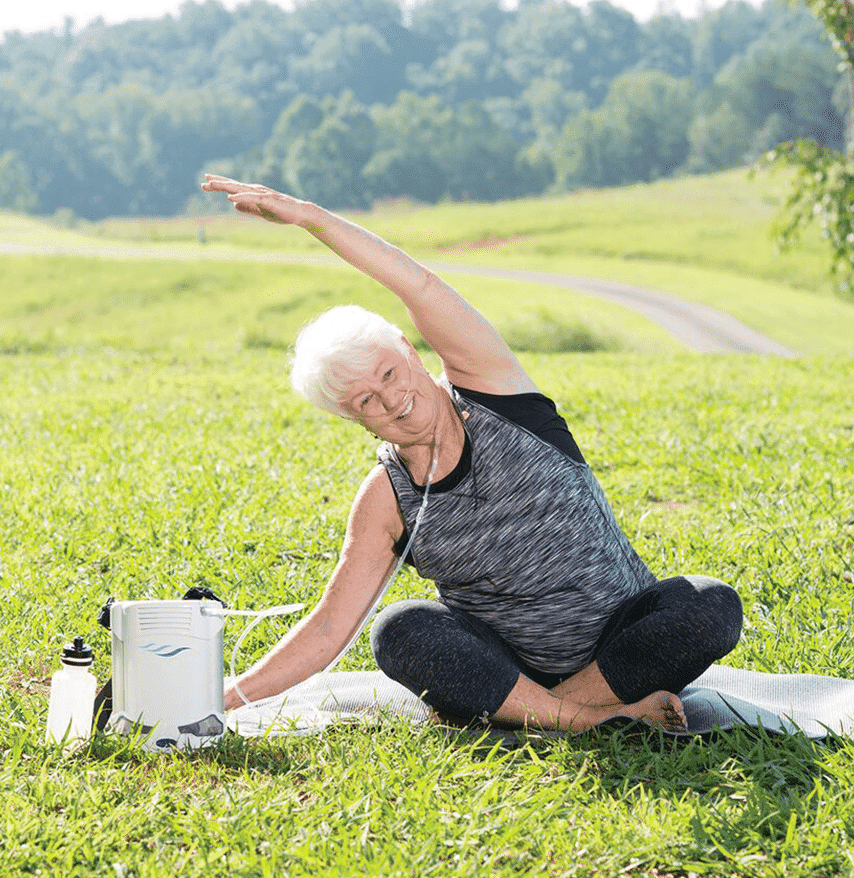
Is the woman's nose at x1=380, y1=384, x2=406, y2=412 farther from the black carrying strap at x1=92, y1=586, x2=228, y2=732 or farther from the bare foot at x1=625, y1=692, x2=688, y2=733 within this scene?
the bare foot at x1=625, y1=692, x2=688, y2=733

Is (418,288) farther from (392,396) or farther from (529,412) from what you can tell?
(529,412)

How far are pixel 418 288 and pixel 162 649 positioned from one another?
1202mm

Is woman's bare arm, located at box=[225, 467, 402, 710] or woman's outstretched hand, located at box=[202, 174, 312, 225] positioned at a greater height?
woman's outstretched hand, located at box=[202, 174, 312, 225]

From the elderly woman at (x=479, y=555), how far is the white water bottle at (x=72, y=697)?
0.43 metres

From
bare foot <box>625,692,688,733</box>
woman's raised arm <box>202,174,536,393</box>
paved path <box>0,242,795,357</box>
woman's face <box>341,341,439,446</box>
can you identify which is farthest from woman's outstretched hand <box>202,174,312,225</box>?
paved path <box>0,242,795,357</box>

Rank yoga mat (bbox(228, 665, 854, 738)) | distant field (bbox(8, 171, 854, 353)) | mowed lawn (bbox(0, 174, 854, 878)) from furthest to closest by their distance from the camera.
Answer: distant field (bbox(8, 171, 854, 353))
yoga mat (bbox(228, 665, 854, 738))
mowed lawn (bbox(0, 174, 854, 878))

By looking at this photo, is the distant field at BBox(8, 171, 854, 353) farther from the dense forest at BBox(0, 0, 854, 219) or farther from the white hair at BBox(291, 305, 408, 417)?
the dense forest at BBox(0, 0, 854, 219)

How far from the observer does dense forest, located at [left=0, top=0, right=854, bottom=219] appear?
323 ft

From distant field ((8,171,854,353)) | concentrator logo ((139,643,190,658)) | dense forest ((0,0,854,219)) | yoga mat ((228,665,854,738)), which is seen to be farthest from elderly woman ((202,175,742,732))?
dense forest ((0,0,854,219))

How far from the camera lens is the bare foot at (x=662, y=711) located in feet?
11.0

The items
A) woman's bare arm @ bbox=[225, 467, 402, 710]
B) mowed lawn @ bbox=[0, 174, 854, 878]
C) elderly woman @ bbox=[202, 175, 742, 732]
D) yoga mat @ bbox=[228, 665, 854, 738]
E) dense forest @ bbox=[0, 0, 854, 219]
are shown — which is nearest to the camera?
mowed lawn @ bbox=[0, 174, 854, 878]

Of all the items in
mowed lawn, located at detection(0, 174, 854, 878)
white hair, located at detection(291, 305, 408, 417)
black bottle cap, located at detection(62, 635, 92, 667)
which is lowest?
mowed lawn, located at detection(0, 174, 854, 878)

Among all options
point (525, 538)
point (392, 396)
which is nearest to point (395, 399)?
point (392, 396)

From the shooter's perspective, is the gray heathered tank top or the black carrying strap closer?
the black carrying strap
